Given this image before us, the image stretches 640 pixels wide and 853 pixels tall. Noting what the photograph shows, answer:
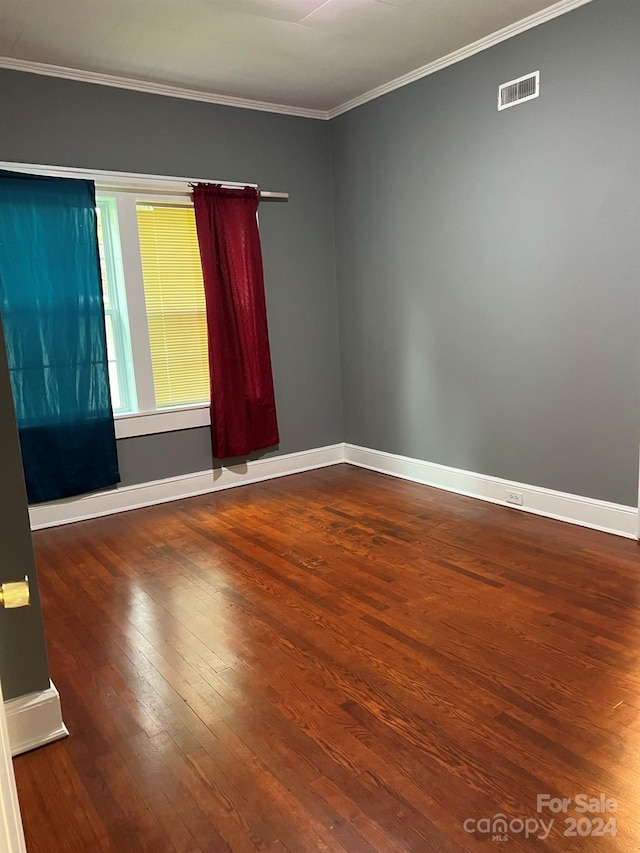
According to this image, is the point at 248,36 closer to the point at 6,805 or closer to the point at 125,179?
the point at 125,179

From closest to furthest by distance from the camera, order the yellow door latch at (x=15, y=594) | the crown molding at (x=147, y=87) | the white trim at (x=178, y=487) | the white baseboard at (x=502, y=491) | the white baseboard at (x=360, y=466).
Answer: the yellow door latch at (x=15, y=594) → the white baseboard at (x=502, y=491) → the white baseboard at (x=360, y=466) → the crown molding at (x=147, y=87) → the white trim at (x=178, y=487)

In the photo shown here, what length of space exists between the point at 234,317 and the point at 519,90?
2.32 meters

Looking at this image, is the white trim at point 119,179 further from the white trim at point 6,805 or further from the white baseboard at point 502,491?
the white trim at point 6,805

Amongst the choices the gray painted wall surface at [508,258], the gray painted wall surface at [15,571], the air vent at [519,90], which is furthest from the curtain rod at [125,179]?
the gray painted wall surface at [15,571]

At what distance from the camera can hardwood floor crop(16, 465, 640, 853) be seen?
1701mm

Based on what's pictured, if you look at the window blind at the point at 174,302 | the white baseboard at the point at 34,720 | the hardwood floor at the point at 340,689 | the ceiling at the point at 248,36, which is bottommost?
the hardwood floor at the point at 340,689

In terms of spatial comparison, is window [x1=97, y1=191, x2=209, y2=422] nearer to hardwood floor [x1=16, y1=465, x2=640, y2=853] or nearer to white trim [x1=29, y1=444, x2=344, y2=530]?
white trim [x1=29, y1=444, x2=344, y2=530]

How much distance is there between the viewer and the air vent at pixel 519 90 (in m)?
3.62

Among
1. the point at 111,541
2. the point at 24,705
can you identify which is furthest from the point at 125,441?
the point at 24,705

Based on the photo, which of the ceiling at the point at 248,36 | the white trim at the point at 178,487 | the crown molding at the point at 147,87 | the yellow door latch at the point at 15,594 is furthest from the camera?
the white trim at the point at 178,487

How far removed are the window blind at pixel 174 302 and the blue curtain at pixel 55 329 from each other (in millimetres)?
437

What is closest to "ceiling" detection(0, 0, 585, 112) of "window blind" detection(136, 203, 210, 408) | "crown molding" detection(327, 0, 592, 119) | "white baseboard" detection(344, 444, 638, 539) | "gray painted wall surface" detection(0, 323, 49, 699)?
"crown molding" detection(327, 0, 592, 119)

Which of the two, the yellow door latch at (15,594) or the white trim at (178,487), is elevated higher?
the yellow door latch at (15,594)

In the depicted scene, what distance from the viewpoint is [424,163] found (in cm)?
438
